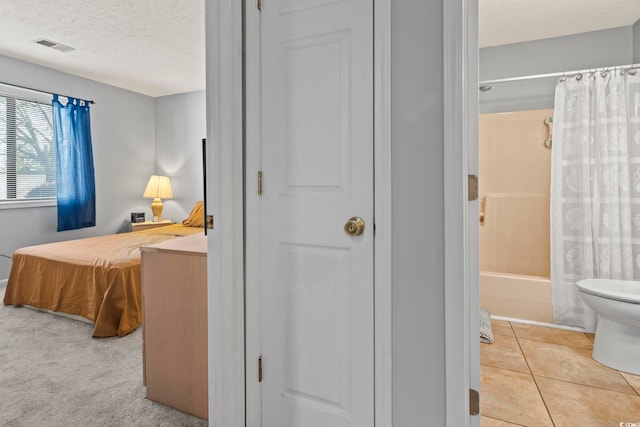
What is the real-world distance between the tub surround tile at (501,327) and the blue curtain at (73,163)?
4.72 meters

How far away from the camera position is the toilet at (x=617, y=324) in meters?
2.03

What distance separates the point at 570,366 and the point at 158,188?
5.08m

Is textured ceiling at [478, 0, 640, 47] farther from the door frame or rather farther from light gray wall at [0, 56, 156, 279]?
light gray wall at [0, 56, 156, 279]

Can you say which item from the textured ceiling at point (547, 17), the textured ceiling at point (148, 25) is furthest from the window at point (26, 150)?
the textured ceiling at point (547, 17)

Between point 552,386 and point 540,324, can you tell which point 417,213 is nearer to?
point 552,386

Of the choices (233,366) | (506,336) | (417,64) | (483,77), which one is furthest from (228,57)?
(483,77)

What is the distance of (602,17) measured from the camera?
2816 millimetres

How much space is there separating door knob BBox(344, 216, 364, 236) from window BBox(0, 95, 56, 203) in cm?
441

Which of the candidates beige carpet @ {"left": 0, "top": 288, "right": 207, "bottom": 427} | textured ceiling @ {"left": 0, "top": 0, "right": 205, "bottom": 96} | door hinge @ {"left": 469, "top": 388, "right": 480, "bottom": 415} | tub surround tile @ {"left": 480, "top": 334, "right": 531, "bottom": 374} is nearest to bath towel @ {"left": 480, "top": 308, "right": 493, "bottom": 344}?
tub surround tile @ {"left": 480, "top": 334, "right": 531, "bottom": 374}

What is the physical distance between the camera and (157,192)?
5.28 metres

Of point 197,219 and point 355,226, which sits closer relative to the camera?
point 355,226

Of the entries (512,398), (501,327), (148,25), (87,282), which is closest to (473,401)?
(512,398)

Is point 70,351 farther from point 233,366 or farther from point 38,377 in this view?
point 233,366

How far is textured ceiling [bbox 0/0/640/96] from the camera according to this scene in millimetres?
2727
